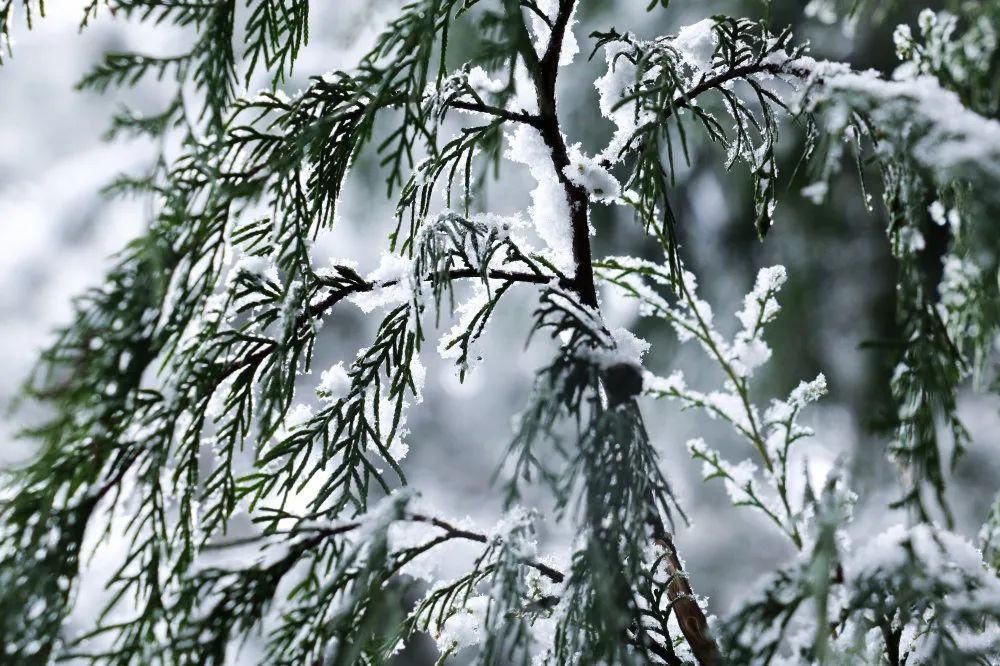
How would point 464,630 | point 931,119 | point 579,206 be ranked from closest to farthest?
point 931,119 → point 579,206 → point 464,630

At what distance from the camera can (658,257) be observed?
2.99m

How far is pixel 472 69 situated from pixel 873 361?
1.76 metres

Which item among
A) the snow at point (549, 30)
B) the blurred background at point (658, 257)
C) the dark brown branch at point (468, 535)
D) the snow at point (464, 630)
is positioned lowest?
the snow at point (464, 630)

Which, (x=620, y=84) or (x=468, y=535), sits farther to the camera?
(x=620, y=84)

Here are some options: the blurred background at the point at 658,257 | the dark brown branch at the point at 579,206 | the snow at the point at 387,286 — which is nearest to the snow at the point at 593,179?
the dark brown branch at the point at 579,206

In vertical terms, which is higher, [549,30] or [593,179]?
[549,30]

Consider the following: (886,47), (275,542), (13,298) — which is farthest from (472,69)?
(13,298)

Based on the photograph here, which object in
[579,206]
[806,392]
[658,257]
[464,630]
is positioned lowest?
[464,630]

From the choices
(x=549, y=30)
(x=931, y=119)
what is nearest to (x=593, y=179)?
(x=549, y=30)

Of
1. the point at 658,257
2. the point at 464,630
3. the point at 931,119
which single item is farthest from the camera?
the point at 658,257

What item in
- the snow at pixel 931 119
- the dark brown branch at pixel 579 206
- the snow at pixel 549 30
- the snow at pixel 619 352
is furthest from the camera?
the snow at pixel 549 30

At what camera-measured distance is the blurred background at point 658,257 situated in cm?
260

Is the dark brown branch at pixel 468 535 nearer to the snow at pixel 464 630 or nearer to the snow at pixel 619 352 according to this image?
the snow at pixel 464 630

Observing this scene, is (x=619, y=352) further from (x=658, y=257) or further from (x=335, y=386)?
(x=658, y=257)
